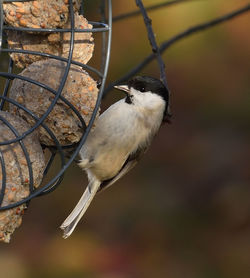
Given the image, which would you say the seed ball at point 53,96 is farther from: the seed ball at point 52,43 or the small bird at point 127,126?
the small bird at point 127,126

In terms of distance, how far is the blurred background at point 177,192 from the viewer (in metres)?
4.34

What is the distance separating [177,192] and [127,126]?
7.85 ft

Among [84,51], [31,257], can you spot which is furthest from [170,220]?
[84,51]

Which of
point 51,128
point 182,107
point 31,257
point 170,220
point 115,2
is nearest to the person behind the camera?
point 51,128

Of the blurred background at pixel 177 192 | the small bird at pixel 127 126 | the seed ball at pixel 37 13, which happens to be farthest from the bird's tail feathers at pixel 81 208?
the blurred background at pixel 177 192

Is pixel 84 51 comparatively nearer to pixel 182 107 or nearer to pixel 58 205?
pixel 58 205

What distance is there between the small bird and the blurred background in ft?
5.76

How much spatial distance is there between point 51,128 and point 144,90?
0.52 m

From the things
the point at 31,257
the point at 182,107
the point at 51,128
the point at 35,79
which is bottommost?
the point at 31,257

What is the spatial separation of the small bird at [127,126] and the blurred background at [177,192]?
1.76 metres

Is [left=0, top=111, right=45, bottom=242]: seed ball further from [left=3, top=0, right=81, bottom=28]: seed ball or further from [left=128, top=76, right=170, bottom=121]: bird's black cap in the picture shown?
[left=128, top=76, right=170, bottom=121]: bird's black cap

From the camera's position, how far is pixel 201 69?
5.55 m

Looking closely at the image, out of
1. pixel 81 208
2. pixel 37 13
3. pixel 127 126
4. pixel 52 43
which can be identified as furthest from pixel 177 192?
pixel 37 13

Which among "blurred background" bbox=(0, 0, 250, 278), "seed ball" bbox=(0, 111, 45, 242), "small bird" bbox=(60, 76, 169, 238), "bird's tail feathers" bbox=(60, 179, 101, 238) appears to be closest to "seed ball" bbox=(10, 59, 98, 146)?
"seed ball" bbox=(0, 111, 45, 242)
